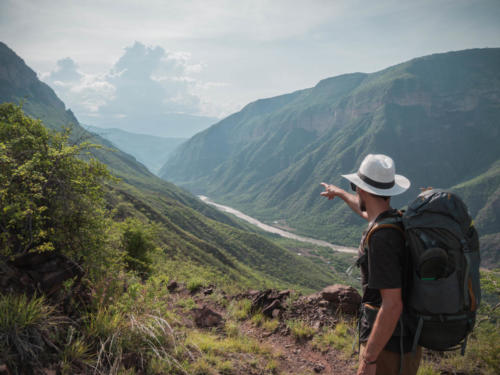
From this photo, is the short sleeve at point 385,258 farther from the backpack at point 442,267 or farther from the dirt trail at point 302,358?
the dirt trail at point 302,358

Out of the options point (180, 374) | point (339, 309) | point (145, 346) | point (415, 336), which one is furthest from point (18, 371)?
point (339, 309)

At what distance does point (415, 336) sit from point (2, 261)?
4941mm

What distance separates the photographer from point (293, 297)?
7105mm

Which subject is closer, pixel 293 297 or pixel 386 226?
pixel 386 226

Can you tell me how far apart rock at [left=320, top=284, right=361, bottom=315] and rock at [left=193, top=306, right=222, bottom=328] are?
9.31 ft

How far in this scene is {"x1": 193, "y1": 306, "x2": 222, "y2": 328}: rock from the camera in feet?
19.3

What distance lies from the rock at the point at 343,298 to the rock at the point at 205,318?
2.84 metres

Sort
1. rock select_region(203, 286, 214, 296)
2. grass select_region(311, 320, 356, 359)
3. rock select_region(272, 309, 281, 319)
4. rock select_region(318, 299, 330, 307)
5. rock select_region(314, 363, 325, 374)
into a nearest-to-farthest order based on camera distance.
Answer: rock select_region(314, 363, 325, 374) < grass select_region(311, 320, 356, 359) < rock select_region(272, 309, 281, 319) < rock select_region(318, 299, 330, 307) < rock select_region(203, 286, 214, 296)

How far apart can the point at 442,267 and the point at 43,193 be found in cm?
552

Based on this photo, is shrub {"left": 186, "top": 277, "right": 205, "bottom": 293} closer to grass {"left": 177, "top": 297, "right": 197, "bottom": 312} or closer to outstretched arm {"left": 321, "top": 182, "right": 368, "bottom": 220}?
grass {"left": 177, "top": 297, "right": 197, "bottom": 312}

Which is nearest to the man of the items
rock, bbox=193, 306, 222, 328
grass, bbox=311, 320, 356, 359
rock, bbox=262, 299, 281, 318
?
grass, bbox=311, 320, 356, 359

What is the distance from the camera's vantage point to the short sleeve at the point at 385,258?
2396 mm

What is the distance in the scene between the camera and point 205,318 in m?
5.98

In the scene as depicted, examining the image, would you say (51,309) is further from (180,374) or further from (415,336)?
(415,336)
